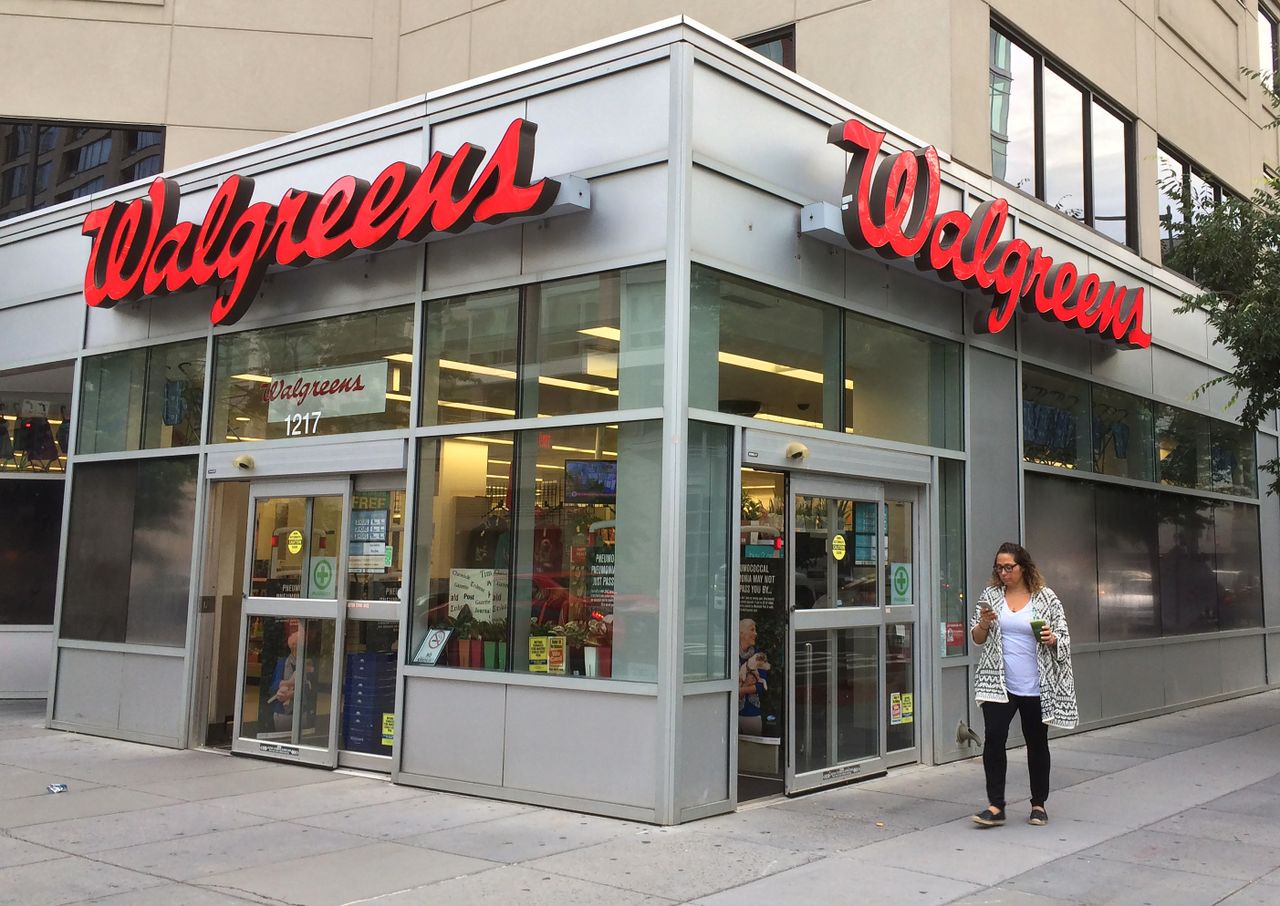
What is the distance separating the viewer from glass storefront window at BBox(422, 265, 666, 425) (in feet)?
27.3

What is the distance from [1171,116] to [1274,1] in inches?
254

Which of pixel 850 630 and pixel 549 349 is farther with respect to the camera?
pixel 850 630

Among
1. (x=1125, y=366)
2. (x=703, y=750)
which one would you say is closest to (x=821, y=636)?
(x=703, y=750)

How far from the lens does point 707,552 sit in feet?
27.0

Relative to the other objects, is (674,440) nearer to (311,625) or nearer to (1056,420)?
(311,625)

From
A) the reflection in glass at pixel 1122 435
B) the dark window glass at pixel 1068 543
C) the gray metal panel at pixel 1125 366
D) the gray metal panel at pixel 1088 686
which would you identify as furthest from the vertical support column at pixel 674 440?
the reflection in glass at pixel 1122 435

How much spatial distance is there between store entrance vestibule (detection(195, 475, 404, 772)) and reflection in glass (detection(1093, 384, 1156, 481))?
8.27 m

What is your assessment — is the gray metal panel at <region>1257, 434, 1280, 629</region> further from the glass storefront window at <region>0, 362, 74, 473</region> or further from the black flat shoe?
the glass storefront window at <region>0, 362, 74, 473</region>

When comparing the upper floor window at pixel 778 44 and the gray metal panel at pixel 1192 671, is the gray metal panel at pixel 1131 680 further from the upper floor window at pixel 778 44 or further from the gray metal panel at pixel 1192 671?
the upper floor window at pixel 778 44

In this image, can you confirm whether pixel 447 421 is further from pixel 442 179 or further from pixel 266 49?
pixel 266 49

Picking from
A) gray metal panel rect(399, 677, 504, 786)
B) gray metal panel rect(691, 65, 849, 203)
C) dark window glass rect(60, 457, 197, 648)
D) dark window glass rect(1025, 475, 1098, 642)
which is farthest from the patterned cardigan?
dark window glass rect(60, 457, 197, 648)

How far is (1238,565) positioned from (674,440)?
12049 millimetres

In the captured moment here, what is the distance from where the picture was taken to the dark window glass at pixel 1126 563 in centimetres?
1330

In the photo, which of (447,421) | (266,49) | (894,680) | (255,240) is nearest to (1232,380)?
(894,680)
